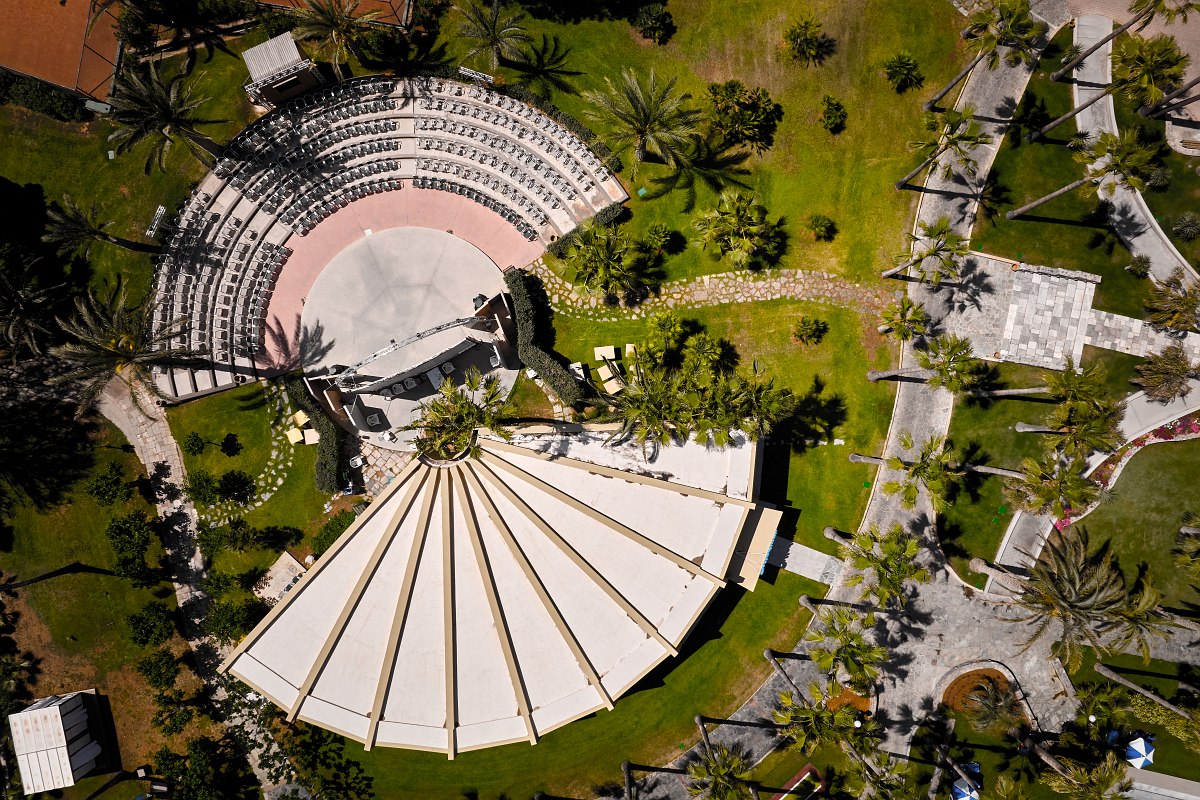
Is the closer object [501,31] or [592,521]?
[592,521]

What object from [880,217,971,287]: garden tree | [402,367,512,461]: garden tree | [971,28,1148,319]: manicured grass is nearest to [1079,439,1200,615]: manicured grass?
[971,28,1148,319]: manicured grass

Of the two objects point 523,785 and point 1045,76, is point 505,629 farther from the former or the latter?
point 1045,76

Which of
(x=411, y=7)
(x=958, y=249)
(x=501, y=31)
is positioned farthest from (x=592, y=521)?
(x=411, y=7)

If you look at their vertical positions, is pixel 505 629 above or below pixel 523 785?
above

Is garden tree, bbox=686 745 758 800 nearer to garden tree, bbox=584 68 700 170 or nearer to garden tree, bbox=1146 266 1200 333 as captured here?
garden tree, bbox=584 68 700 170

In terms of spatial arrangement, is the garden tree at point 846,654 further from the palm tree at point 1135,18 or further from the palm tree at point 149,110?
the palm tree at point 149,110

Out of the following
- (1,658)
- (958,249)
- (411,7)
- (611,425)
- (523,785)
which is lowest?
(523,785)
